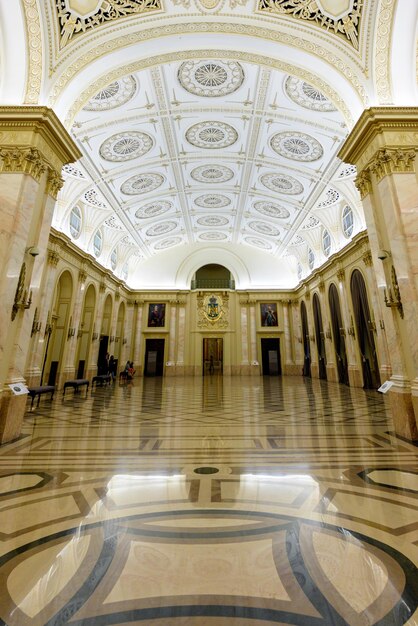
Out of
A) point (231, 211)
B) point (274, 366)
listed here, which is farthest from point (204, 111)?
point (274, 366)

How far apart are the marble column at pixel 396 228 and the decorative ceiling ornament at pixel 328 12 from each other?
204 cm

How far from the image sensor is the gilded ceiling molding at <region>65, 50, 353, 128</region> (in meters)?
6.26

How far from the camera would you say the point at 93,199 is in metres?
12.6

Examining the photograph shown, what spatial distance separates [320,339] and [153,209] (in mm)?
10924

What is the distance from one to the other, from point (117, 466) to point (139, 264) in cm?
1868

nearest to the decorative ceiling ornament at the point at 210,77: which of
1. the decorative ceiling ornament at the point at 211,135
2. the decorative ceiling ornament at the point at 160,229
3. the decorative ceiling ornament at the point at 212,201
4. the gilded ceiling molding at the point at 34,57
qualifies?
the decorative ceiling ornament at the point at 211,135

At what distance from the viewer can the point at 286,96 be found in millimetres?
8398

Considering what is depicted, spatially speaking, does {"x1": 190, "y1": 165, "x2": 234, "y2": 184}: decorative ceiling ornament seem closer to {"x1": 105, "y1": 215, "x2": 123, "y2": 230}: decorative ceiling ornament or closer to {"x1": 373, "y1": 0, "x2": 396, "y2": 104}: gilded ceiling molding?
{"x1": 105, "y1": 215, "x2": 123, "y2": 230}: decorative ceiling ornament

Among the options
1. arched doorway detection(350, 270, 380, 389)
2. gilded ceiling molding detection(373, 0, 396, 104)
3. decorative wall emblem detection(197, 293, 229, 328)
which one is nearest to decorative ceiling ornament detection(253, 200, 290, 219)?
arched doorway detection(350, 270, 380, 389)

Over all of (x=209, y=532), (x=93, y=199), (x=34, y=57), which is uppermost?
(x=93, y=199)

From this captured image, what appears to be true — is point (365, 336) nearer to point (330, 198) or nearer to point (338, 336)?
point (338, 336)

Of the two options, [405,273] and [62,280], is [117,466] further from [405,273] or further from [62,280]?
[62,280]

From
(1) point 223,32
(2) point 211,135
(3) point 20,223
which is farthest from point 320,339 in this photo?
(3) point 20,223

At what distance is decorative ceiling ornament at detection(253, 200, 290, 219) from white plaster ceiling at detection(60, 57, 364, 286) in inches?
2.0
